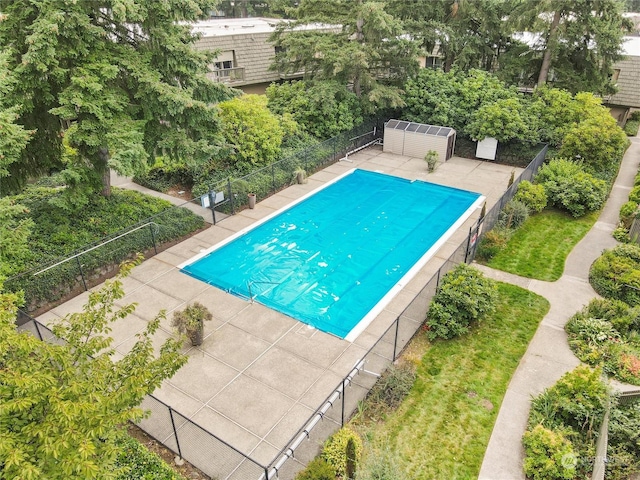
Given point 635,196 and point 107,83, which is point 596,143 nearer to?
point 635,196

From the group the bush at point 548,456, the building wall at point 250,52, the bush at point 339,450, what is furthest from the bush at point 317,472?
the building wall at point 250,52

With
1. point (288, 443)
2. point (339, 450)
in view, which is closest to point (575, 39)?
point (339, 450)

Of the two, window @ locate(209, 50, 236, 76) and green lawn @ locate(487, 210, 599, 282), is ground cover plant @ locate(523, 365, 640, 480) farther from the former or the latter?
window @ locate(209, 50, 236, 76)

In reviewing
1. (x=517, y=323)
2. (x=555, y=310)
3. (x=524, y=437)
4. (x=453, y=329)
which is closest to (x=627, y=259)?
(x=555, y=310)

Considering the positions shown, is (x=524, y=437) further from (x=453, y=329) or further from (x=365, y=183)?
(x=365, y=183)

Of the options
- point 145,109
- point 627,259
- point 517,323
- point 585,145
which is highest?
point 145,109
